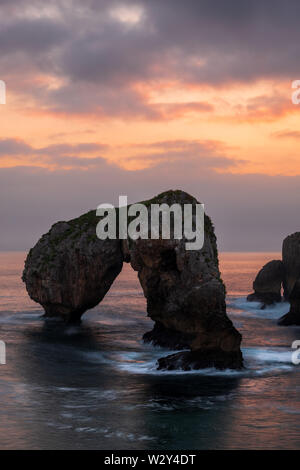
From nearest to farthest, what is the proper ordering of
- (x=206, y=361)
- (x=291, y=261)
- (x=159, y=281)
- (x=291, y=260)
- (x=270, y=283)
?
(x=206, y=361) < (x=159, y=281) < (x=291, y=260) < (x=291, y=261) < (x=270, y=283)

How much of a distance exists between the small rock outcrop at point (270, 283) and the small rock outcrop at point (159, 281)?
36.1m

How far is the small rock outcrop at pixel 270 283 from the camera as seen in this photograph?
10294cm

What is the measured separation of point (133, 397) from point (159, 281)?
64.5 feet

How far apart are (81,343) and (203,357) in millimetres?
18328

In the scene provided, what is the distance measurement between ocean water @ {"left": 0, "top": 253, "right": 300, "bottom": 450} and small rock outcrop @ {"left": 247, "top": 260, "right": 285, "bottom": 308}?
33.1m

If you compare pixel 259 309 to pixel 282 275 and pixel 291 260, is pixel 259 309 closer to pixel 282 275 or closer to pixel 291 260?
pixel 282 275

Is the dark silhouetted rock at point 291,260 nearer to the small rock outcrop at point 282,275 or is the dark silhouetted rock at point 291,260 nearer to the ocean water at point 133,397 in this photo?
the small rock outcrop at point 282,275

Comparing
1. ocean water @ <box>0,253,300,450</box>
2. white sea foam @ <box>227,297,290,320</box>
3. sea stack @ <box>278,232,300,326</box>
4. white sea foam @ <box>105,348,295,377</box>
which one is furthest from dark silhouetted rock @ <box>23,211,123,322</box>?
sea stack @ <box>278,232,300,326</box>

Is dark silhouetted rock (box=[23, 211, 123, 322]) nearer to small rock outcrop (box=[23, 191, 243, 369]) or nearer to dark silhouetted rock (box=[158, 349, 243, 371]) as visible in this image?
small rock outcrop (box=[23, 191, 243, 369])

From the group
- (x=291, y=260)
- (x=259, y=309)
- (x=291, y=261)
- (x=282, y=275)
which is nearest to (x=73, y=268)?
(x=259, y=309)

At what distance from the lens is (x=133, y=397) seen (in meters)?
41.5

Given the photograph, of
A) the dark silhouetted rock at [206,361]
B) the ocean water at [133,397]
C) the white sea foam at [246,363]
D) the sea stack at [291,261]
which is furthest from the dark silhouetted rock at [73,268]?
the sea stack at [291,261]

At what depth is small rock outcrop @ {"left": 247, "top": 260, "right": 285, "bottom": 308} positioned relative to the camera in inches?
4053
